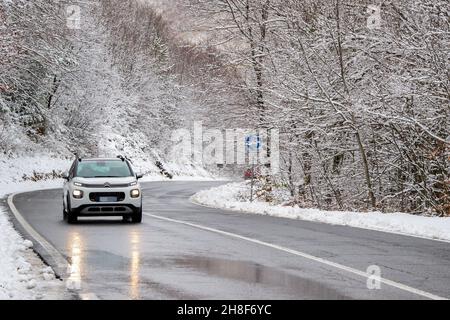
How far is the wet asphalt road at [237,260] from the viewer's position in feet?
29.1

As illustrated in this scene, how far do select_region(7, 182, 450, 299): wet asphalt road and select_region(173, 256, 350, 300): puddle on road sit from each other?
0.5 inches

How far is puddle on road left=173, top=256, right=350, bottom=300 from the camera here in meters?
8.77

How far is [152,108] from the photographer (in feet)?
268

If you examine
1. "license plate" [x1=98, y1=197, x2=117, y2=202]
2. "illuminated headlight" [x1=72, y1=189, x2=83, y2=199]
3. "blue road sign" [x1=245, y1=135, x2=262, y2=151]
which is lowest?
"license plate" [x1=98, y1=197, x2=117, y2=202]

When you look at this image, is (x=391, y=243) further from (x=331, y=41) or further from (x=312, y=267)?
(x=331, y=41)

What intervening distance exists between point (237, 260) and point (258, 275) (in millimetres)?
1721

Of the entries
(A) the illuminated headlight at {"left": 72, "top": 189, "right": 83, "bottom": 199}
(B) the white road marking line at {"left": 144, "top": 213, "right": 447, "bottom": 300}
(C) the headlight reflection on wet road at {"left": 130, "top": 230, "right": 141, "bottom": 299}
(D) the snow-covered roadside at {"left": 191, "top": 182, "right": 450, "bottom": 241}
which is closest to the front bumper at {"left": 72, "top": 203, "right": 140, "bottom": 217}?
(A) the illuminated headlight at {"left": 72, "top": 189, "right": 83, "bottom": 199}

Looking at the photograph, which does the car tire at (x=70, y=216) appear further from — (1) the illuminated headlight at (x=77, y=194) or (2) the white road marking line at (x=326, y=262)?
(2) the white road marking line at (x=326, y=262)

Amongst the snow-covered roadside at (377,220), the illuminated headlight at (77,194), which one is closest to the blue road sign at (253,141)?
the snow-covered roadside at (377,220)

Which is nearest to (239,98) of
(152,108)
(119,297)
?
(119,297)

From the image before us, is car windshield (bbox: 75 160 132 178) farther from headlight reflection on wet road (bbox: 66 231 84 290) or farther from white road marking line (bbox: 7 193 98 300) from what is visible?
headlight reflection on wet road (bbox: 66 231 84 290)

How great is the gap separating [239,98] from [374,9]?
9681 millimetres

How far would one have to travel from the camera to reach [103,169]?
20.5 metres

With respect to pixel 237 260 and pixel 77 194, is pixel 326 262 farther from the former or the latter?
pixel 77 194
